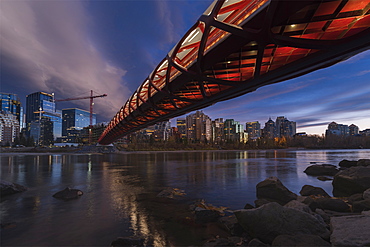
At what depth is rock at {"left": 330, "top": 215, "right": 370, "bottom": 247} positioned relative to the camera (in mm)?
5363

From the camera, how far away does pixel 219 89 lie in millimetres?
17938

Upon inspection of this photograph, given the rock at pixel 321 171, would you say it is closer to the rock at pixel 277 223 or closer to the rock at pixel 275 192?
the rock at pixel 275 192

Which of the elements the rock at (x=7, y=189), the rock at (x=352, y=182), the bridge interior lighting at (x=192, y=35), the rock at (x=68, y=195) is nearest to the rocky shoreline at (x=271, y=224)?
the rock at (x=352, y=182)

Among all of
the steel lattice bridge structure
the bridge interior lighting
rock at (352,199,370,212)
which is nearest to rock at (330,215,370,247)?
rock at (352,199,370,212)

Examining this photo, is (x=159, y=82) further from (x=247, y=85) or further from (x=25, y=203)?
(x=25, y=203)

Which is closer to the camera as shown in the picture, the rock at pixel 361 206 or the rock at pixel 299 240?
the rock at pixel 299 240

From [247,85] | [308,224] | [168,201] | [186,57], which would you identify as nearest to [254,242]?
[308,224]

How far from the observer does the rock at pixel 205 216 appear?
8.79m

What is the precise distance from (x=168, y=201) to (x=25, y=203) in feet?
27.6

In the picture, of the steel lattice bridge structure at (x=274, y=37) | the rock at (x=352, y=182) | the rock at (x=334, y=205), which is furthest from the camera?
the rock at (x=352, y=182)

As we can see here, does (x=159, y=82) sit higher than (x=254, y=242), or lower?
higher

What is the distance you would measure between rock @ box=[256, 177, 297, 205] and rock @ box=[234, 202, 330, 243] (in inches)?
189

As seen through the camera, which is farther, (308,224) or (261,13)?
(261,13)

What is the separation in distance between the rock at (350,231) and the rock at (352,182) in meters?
7.79
